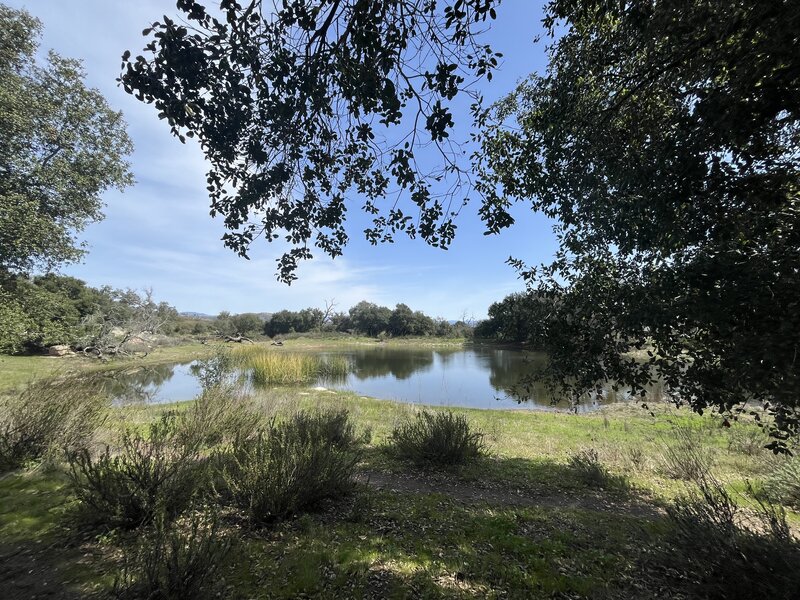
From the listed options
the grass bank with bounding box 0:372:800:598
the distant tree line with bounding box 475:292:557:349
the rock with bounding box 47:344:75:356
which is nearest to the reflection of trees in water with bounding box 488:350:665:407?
the distant tree line with bounding box 475:292:557:349

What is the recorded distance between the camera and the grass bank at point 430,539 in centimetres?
261

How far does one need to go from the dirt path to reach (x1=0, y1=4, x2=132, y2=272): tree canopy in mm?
11609

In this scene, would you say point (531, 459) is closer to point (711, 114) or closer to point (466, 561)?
point (466, 561)

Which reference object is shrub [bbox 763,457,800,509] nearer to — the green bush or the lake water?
the green bush

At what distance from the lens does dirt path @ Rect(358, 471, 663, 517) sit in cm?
455

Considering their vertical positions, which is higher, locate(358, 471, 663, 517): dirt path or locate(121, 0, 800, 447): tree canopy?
locate(121, 0, 800, 447): tree canopy

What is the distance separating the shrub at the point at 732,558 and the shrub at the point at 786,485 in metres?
3.11

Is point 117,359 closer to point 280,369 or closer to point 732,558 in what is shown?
point 280,369

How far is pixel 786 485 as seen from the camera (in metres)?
4.73

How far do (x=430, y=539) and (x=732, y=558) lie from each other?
2.31 m

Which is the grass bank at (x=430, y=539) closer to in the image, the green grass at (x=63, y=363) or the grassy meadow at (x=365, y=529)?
the grassy meadow at (x=365, y=529)

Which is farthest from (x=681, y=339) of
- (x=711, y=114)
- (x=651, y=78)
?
(x=651, y=78)

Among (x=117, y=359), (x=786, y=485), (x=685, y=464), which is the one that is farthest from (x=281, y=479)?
(x=117, y=359)

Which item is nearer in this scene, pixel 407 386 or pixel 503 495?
pixel 503 495
